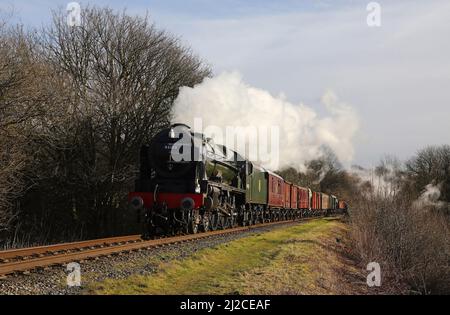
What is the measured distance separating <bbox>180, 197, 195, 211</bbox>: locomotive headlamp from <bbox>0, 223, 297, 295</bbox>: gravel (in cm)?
239

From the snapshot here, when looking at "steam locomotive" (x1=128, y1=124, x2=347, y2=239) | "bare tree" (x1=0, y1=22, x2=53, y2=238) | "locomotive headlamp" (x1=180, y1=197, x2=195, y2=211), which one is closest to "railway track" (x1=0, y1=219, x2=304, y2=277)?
"locomotive headlamp" (x1=180, y1=197, x2=195, y2=211)

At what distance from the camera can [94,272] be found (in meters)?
8.95

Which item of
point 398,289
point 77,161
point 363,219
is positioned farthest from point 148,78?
point 398,289

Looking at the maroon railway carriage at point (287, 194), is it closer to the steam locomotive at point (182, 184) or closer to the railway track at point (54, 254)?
the steam locomotive at point (182, 184)

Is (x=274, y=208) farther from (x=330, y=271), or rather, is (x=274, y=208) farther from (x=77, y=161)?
(x=330, y=271)

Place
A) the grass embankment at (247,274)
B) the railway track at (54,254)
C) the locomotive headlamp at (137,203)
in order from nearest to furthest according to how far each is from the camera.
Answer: the grass embankment at (247,274), the railway track at (54,254), the locomotive headlamp at (137,203)

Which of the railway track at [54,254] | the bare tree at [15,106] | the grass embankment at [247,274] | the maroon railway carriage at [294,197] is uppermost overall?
the bare tree at [15,106]

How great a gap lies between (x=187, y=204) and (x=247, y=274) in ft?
21.4

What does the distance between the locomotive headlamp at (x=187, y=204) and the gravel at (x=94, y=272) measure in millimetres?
2389

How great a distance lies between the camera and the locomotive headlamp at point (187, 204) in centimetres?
1524

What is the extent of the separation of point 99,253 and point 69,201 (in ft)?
55.7

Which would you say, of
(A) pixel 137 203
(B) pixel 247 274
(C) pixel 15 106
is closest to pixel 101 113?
(C) pixel 15 106

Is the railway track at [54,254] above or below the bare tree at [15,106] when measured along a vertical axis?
below

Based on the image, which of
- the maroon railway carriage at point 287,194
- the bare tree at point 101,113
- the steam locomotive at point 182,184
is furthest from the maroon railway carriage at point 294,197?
the steam locomotive at point 182,184
